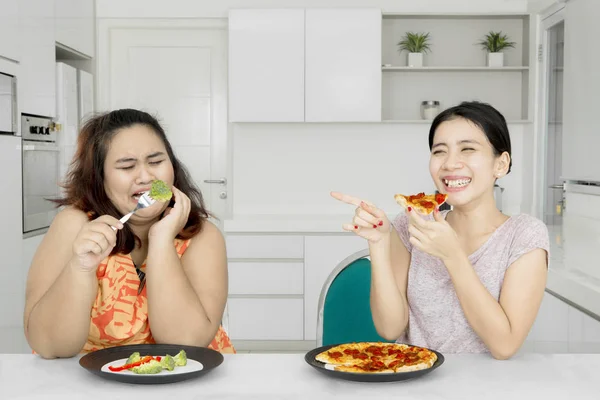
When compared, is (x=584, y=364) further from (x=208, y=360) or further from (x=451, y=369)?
(x=208, y=360)

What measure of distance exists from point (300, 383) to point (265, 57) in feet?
11.6

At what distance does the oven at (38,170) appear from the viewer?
3.76m

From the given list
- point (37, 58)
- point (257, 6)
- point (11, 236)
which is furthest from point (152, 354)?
point (257, 6)

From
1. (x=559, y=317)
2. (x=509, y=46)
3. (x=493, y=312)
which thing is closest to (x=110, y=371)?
(x=493, y=312)

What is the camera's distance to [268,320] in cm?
444

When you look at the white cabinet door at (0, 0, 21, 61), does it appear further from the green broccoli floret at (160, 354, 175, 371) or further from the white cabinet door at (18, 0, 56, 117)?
the green broccoli floret at (160, 354, 175, 371)

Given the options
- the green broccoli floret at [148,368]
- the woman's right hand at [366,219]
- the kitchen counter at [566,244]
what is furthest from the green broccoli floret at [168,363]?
the kitchen counter at [566,244]

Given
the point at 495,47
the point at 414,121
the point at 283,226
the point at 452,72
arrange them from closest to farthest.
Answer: the point at 283,226 → the point at 414,121 → the point at 495,47 → the point at 452,72

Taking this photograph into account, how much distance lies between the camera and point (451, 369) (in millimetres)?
1408

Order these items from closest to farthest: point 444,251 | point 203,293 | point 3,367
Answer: point 3,367
point 444,251
point 203,293

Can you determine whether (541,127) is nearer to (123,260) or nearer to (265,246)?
(265,246)

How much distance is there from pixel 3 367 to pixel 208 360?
1.37ft

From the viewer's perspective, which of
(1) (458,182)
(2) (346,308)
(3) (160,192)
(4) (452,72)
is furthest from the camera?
(4) (452,72)

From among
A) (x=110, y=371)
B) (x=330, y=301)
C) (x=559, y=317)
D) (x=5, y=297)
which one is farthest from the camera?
(x=5, y=297)
